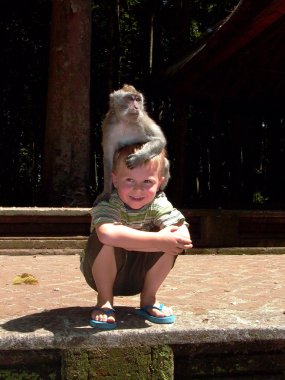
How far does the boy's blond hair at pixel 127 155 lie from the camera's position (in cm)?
320

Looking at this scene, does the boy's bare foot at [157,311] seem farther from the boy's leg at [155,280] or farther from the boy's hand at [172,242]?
the boy's hand at [172,242]

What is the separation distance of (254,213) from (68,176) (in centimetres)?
287

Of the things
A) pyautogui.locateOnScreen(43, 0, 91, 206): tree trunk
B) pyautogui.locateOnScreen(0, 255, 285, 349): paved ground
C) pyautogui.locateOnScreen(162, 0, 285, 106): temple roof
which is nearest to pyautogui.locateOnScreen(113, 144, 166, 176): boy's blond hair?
pyautogui.locateOnScreen(0, 255, 285, 349): paved ground

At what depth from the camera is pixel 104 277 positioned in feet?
10.3

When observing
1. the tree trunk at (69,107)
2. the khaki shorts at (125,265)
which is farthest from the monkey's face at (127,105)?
the tree trunk at (69,107)

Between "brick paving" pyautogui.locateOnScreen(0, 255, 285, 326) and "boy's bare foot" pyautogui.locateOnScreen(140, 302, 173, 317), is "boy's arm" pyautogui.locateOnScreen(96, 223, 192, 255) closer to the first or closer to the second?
"boy's bare foot" pyautogui.locateOnScreen(140, 302, 173, 317)

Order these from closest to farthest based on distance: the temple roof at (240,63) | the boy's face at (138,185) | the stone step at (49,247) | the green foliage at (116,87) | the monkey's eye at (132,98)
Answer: the boy's face at (138,185) < the monkey's eye at (132,98) < the temple roof at (240,63) < the stone step at (49,247) < the green foliage at (116,87)

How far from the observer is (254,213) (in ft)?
27.5

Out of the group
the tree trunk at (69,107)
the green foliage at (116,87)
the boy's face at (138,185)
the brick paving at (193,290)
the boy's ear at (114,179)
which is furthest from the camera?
the green foliage at (116,87)

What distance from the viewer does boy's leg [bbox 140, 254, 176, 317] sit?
3189 millimetres

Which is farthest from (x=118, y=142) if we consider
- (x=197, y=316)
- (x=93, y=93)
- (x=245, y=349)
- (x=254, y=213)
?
(x=93, y=93)

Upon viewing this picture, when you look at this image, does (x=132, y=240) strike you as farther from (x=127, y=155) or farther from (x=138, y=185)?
(x=127, y=155)

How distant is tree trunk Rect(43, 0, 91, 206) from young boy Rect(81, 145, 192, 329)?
611 cm

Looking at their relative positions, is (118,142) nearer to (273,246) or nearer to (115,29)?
(273,246)
